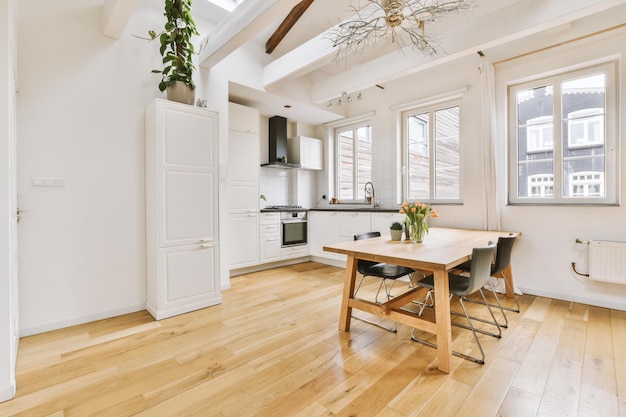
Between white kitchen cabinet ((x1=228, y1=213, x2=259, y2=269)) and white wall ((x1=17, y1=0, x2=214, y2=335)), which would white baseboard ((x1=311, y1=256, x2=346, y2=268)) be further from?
white wall ((x1=17, y1=0, x2=214, y2=335))

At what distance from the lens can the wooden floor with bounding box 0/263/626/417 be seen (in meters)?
1.53

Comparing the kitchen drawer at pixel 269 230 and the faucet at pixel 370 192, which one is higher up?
the faucet at pixel 370 192

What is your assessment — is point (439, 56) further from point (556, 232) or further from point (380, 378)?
point (380, 378)

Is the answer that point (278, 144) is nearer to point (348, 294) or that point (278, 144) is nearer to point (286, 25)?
point (286, 25)

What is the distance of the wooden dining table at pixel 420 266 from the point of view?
1852 mm

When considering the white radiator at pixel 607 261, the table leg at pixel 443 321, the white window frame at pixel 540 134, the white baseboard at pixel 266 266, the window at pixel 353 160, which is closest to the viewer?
the table leg at pixel 443 321

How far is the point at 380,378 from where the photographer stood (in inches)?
69.2

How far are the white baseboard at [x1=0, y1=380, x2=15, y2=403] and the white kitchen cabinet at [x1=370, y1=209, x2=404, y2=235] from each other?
3629 millimetres

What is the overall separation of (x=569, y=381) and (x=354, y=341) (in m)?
1.26

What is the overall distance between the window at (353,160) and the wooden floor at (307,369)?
2870mm

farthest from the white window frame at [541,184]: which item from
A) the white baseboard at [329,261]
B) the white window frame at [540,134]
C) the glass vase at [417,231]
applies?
the white baseboard at [329,261]

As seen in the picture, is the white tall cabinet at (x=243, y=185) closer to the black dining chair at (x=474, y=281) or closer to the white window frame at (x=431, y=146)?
the white window frame at (x=431, y=146)

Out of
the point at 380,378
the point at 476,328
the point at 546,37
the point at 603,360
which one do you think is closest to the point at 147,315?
the point at 380,378

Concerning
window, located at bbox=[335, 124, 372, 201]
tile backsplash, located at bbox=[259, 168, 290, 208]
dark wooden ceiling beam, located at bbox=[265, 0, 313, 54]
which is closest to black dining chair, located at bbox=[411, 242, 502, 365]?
window, located at bbox=[335, 124, 372, 201]
